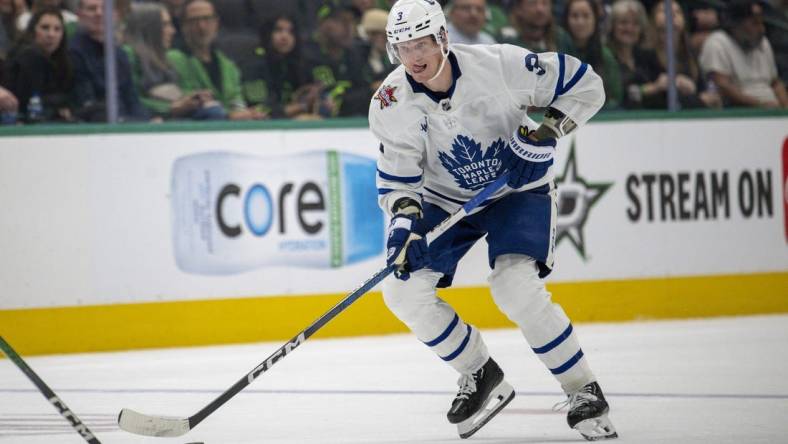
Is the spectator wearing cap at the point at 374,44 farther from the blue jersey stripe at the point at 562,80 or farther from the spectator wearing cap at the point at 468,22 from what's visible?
the blue jersey stripe at the point at 562,80

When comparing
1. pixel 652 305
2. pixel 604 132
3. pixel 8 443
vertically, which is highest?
pixel 604 132

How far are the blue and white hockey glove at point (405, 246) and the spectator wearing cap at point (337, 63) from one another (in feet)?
8.49

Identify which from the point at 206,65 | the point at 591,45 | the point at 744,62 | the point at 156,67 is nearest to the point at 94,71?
the point at 156,67

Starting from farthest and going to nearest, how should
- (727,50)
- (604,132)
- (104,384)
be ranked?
1. (727,50)
2. (604,132)
3. (104,384)

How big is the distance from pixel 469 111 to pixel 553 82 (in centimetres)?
27

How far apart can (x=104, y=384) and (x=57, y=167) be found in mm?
1194

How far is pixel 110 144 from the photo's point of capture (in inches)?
220

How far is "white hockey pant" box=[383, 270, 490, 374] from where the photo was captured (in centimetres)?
354

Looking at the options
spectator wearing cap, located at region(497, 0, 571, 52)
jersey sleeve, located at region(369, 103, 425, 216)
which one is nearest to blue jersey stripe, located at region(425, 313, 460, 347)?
jersey sleeve, located at region(369, 103, 425, 216)

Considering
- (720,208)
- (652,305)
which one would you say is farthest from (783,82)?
(652,305)

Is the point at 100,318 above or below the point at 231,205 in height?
below

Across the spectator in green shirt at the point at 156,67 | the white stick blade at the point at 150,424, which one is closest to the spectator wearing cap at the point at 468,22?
the spectator in green shirt at the point at 156,67

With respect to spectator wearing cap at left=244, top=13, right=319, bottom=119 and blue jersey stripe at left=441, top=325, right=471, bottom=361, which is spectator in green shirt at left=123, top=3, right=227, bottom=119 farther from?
blue jersey stripe at left=441, top=325, right=471, bottom=361

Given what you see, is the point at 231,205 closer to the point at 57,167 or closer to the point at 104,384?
the point at 57,167
